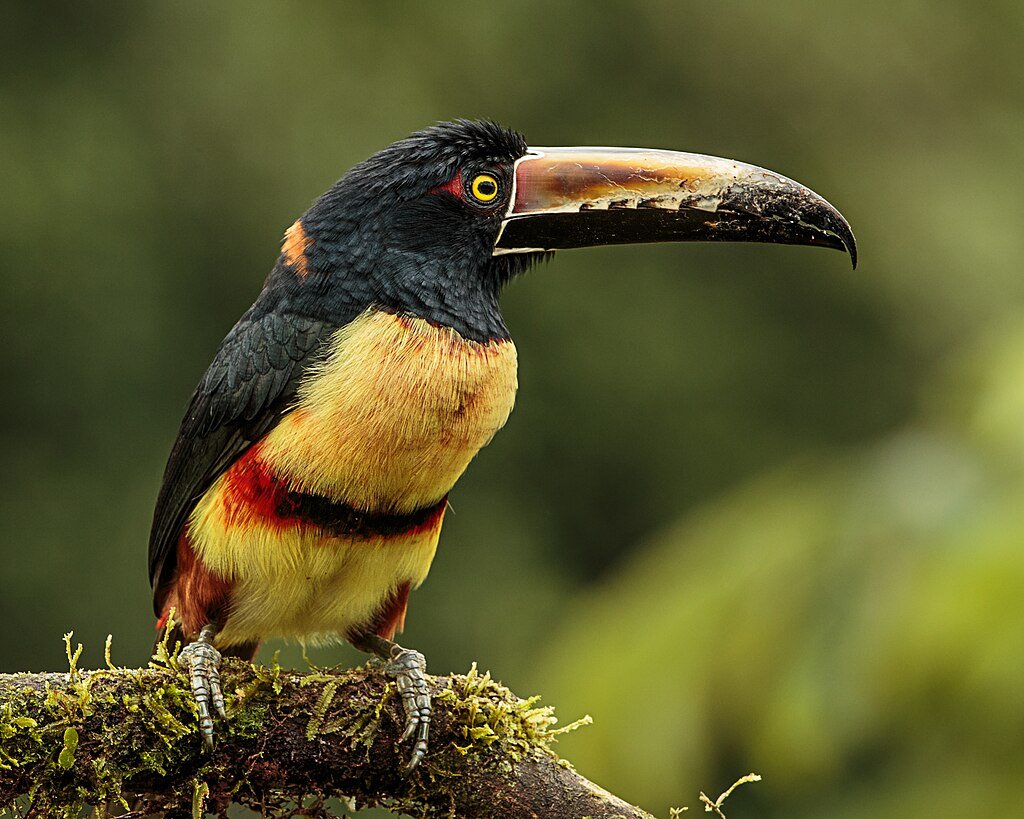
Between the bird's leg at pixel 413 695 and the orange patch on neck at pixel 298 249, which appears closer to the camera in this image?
the bird's leg at pixel 413 695

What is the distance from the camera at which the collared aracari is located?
3.13m

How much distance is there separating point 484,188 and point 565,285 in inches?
140

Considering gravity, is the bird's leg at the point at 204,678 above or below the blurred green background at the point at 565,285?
Answer: below

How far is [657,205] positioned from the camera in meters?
3.43

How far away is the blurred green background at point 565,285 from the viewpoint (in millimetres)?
6266

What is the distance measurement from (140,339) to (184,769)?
3.94 m

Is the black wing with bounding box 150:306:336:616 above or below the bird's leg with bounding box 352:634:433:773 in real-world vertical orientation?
above

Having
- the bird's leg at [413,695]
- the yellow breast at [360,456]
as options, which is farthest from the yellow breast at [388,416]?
the bird's leg at [413,695]

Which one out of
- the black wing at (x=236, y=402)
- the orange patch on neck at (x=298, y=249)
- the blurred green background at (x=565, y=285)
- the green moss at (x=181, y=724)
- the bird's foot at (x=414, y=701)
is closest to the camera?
the green moss at (x=181, y=724)

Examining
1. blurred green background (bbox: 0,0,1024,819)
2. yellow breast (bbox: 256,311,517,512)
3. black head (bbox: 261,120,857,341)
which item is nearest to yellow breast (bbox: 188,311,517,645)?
yellow breast (bbox: 256,311,517,512)

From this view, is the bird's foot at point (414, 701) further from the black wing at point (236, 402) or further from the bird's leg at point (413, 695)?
the black wing at point (236, 402)

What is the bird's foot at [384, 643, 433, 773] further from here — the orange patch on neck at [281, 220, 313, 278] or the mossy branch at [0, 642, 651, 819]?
the orange patch on neck at [281, 220, 313, 278]

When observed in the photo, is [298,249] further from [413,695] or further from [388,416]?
[413,695]

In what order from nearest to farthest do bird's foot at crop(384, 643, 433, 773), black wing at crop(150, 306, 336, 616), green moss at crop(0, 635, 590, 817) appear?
green moss at crop(0, 635, 590, 817), bird's foot at crop(384, 643, 433, 773), black wing at crop(150, 306, 336, 616)
